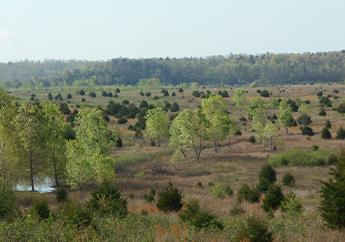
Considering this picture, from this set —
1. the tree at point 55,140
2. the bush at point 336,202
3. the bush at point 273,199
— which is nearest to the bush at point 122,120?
the tree at point 55,140

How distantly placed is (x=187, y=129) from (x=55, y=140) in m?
17.2

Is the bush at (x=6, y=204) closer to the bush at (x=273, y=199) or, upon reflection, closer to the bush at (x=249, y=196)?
the bush at (x=273, y=199)

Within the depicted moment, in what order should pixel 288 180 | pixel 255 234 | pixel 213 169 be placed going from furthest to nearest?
pixel 213 169 < pixel 288 180 < pixel 255 234

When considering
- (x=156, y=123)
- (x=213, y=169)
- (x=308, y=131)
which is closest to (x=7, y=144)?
(x=213, y=169)

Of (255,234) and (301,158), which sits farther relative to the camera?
(301,158)

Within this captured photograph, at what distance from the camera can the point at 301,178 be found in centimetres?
4669

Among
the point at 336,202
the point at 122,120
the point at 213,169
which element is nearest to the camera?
the point at 336,202

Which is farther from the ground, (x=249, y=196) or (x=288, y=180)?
(x=249, y=196)

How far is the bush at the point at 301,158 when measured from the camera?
2092 inches

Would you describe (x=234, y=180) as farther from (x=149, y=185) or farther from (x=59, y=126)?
(x=59, y=126)

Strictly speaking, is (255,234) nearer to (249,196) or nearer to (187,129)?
(249,196)

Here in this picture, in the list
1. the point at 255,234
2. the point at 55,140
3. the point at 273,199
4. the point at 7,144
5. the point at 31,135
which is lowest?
the point at 273,199

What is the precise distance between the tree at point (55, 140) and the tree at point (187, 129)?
1489 centimetres

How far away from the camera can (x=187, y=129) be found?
57250 mm
